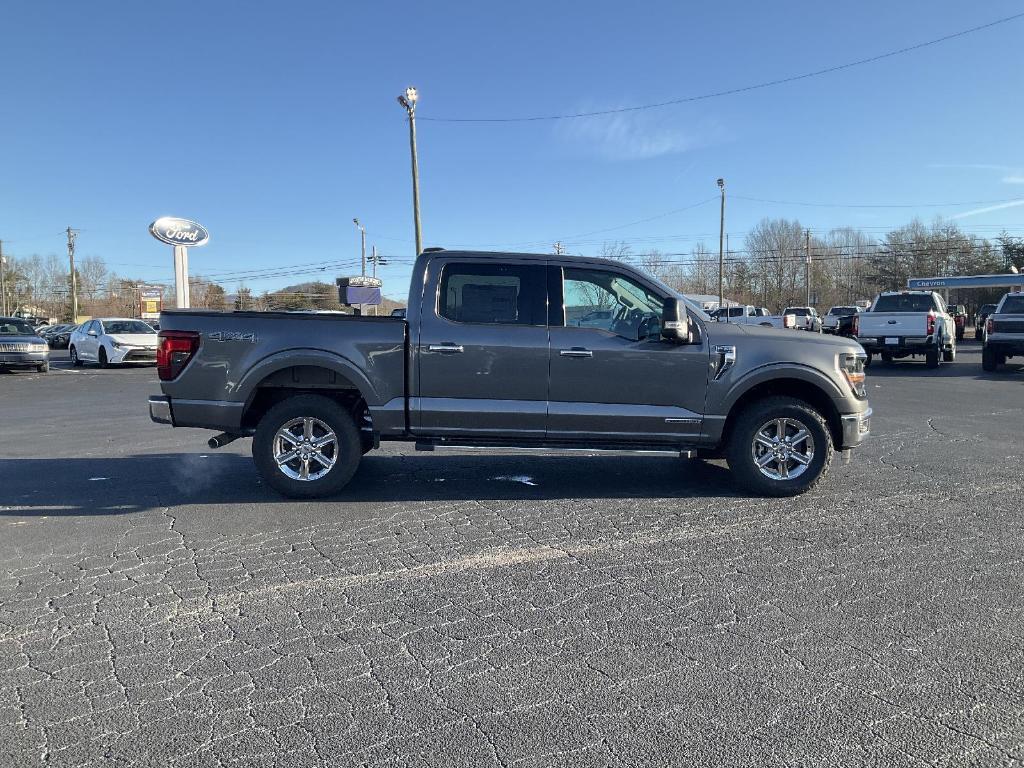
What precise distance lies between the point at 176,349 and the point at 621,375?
11.9ft

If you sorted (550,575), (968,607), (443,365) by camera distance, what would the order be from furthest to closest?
1. (443,365)
2. (550,575)
3. (968,607)

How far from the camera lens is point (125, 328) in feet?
74.8

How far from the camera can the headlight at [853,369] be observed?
612cm

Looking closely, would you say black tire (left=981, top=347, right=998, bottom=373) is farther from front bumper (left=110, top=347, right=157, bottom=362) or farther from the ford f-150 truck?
front bumper (left=110, top=347, right=157, bottom=362)

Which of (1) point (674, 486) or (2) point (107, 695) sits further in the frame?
(1) point (674, 486)

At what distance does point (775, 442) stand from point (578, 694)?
3.77 meters

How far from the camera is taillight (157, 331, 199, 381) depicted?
5.90 metres

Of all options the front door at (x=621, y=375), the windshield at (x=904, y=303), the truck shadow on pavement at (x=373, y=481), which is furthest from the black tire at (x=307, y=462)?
the windshield at (x=904, y=303)

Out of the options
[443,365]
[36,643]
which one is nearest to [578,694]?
[36,643]

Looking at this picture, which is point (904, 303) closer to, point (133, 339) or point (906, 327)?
point (906, 327)

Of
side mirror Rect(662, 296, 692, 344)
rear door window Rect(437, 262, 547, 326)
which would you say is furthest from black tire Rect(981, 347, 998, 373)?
rear door window Rect(437, 262, 547, 326)

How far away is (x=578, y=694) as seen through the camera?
2.96 meters

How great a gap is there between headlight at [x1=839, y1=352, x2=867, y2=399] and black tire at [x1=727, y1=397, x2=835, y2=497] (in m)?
0.42

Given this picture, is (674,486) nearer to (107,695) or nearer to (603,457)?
(603,457)
